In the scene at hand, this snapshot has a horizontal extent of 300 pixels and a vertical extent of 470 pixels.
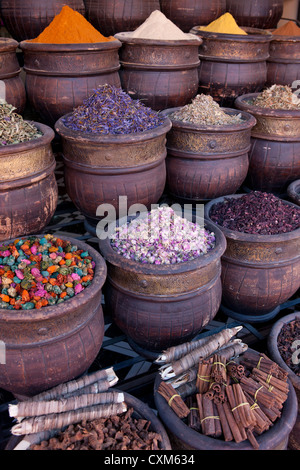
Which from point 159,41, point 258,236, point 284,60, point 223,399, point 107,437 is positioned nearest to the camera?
point 107,437

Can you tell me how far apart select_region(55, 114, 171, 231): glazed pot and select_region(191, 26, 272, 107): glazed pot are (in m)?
1.17

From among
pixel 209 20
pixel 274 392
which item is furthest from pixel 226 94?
pixel 274 392

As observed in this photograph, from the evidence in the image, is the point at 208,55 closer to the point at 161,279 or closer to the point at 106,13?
the point at 106,13

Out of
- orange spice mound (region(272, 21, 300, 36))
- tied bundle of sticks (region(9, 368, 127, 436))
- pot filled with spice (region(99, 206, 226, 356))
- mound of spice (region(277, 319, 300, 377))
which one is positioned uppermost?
orange spice mound (region(272, 21, 300, 36))

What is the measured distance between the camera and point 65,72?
8.70ft

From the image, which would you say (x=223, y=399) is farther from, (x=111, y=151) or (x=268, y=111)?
(x=268, y=111)

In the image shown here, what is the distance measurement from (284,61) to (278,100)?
0.87 meters

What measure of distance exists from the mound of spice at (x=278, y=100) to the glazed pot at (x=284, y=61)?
0.68 metres

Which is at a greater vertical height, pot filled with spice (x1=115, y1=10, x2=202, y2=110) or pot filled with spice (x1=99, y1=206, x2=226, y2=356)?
pot filled with spice (x1=115, y1=10, x2=202, y2=110)

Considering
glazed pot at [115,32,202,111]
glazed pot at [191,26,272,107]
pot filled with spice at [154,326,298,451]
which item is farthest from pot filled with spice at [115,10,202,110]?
pot filled with spice at [154,326,298,451]

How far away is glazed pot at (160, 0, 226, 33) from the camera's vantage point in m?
3.85

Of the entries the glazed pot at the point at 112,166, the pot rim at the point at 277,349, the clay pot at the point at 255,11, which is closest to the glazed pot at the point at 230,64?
the clay pot at the point at 255,11

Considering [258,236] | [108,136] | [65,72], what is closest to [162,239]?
[258,236]

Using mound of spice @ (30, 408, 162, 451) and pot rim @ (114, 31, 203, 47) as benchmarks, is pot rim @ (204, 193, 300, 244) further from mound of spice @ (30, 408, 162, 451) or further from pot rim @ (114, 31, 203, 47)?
pot rim @ (114, 31, 203, 47)
